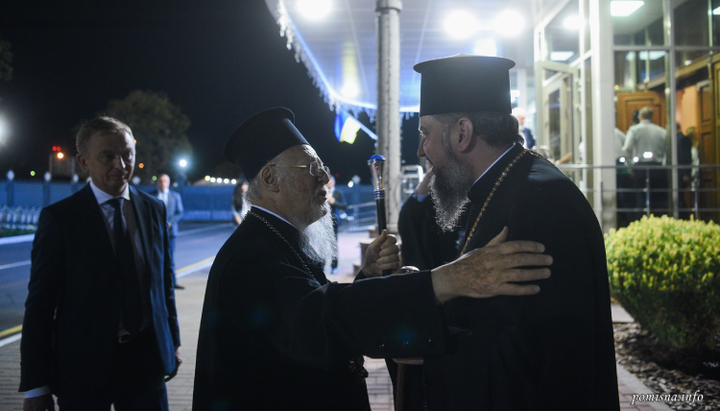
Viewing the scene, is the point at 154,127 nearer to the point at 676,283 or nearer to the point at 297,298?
the point at 676,283

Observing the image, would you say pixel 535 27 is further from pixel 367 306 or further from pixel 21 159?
pixel 21 159

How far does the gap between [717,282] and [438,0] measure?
691 cm

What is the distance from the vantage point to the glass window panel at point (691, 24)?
9.53 metres

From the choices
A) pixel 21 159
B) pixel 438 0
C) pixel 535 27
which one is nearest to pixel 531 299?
pixel 438 0

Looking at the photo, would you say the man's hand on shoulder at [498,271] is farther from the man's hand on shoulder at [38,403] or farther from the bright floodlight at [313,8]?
the bright floodlight at [313,8]

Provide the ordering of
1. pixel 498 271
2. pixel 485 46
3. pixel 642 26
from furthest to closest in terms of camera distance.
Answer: pixel 485 46 < pixel 642 26 < pixel 498 271

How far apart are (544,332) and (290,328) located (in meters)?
0.74

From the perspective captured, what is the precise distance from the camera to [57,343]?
278cm

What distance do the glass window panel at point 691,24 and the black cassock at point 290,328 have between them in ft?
33.3

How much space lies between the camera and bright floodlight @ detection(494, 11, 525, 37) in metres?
11.3

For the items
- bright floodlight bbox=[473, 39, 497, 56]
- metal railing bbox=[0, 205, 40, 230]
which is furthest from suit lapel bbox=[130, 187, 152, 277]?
metal railing bbox=[0, 205, 40, 230]

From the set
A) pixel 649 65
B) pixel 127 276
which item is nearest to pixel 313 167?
pixel 127 276

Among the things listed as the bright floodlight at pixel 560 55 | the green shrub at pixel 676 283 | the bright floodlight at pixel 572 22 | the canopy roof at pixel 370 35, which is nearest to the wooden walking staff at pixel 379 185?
the green shrub at pixel 676 283

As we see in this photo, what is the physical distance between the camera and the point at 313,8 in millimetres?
10539
